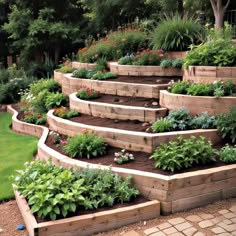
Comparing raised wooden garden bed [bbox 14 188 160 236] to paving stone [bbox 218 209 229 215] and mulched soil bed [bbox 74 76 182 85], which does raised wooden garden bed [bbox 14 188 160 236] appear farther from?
mulched soil bed [bbox 74 76 182 85]

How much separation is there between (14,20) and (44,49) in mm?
1906

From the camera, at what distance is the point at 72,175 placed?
3.97 meters

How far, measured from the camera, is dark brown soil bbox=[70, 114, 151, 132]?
16.9 feet

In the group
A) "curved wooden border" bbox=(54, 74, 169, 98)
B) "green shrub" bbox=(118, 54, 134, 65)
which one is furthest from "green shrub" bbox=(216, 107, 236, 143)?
"green shrub" bbox=(118, 54, 134, 65)

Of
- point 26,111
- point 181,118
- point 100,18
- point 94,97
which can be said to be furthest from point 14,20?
point 181,118

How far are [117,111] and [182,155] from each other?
1.87m

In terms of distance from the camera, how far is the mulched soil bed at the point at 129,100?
5770mm

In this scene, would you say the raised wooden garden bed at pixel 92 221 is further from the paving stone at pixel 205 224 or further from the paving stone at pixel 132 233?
the paving stone at pixel 205 224

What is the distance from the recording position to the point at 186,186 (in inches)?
149

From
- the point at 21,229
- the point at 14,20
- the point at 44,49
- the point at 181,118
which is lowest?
the point at 21,229

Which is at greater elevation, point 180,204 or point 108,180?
point 108,180

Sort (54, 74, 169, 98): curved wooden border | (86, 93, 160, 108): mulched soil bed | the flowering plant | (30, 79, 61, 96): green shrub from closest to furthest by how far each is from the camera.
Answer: the flowering plant < (86, 93, 160, 108): mulched soil bed < (54, 74, 169, 98): curved wooden border < (30, 79, 61, 96): green shrub

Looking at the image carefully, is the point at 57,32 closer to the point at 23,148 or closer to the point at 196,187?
the point at 23,148

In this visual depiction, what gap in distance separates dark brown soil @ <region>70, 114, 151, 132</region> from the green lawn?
1075 millimetres
